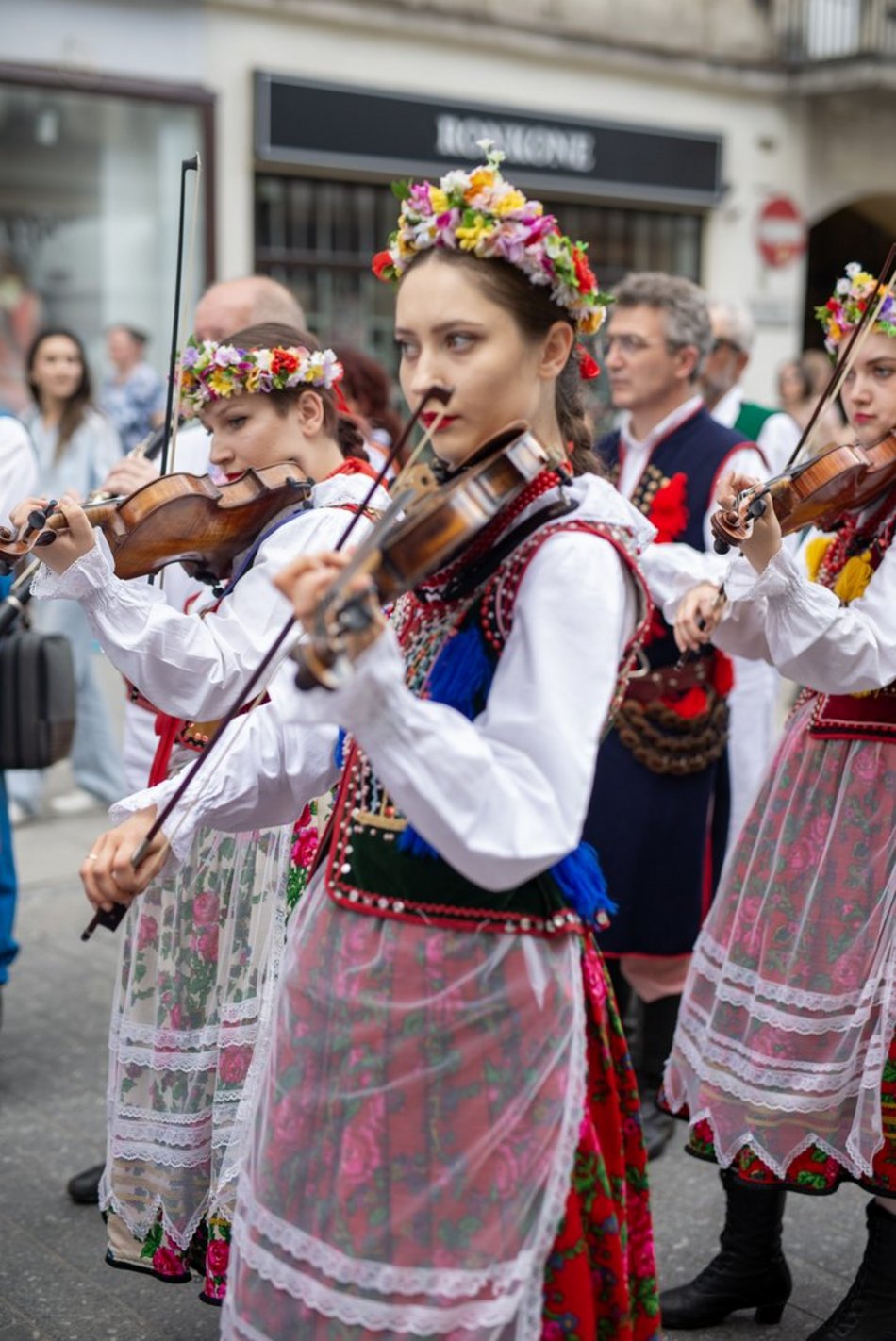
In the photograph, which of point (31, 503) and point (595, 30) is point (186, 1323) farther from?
point (595, 30)

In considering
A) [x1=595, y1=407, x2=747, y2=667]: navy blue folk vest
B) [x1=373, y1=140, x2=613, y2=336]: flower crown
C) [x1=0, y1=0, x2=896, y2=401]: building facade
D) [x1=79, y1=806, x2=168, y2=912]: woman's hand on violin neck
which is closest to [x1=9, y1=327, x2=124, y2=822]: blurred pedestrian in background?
[x1=595, y1=407, x2=747, y2=667]: navy blue folk vest

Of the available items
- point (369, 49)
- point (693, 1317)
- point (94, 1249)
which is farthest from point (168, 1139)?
point (369, 49)

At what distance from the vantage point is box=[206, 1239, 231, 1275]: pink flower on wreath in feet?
8.98

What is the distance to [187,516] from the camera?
116 inches

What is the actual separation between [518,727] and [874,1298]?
1.64 m

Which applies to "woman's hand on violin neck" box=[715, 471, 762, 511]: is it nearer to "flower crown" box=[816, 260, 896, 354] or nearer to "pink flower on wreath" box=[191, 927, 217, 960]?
"flower crown" box=[816, 260, 896, 354]

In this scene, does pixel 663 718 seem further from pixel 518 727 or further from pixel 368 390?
pixel 518 727

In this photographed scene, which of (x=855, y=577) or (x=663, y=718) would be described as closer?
(x=855, y=577)

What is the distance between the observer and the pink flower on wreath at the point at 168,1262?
9.48 feet

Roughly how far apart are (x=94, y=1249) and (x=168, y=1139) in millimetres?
653

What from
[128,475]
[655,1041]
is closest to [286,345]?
[128,475]

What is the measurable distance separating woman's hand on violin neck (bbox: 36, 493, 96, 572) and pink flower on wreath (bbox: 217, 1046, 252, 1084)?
0.88m

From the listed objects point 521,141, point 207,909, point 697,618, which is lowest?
point 207,909

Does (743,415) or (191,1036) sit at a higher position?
(743,415)
